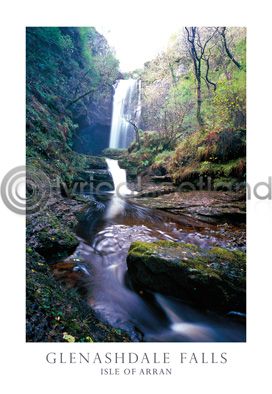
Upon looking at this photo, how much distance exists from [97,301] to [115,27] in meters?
3.60

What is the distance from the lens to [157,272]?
10.1 ft

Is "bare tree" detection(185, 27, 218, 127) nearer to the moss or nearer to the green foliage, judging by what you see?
the green foliage

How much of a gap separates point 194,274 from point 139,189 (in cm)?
567

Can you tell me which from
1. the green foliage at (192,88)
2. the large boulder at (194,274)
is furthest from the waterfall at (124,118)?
the large boulder at (194,274)

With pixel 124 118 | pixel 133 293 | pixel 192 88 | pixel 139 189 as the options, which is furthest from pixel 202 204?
pixel 124 118

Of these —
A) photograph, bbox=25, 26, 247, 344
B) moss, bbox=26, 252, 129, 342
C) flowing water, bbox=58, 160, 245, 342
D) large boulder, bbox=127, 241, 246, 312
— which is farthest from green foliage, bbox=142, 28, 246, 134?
moss, bbox=26, 252, 129, 342

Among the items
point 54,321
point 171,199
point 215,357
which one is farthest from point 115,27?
point 171,199

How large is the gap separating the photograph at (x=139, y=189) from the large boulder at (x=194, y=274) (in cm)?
2

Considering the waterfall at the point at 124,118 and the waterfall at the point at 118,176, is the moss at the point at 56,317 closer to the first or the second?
the waterfall at the point at 118,176

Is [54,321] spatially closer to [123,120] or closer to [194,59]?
[194,59]

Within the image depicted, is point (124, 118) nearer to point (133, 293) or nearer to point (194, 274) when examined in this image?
point (133, 293)

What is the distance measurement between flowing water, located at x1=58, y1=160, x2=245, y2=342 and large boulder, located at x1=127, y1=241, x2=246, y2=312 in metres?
0.14

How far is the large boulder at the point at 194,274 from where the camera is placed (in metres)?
2.83

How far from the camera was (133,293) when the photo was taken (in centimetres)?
320
